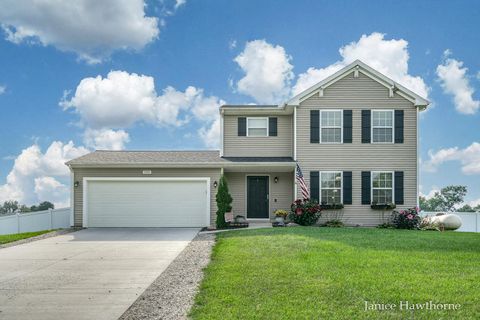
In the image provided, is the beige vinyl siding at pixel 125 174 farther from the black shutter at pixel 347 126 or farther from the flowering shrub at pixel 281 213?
the black shutter at pixel 347 126

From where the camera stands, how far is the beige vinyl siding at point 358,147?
17.1 m

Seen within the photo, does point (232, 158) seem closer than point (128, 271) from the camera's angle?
No

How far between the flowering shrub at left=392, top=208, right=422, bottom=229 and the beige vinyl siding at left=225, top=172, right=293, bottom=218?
464 cm

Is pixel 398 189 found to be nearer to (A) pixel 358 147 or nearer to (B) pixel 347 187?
(B) pixel 347 187

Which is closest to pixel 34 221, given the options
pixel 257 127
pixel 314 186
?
pixel 257 127

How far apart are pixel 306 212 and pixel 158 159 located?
22.8ft

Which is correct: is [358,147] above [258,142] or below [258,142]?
below

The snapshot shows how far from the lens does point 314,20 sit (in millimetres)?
14203

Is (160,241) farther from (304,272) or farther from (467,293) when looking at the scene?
(467,293)

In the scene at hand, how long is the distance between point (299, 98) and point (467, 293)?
40.7 feet

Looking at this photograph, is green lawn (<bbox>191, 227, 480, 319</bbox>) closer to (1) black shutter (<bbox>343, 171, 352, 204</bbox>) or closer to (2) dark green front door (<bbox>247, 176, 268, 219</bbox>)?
(1) black shutter (<bbox>343, 171, 352, 204</bbox>)

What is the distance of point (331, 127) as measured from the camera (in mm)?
17234

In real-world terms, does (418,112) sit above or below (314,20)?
below

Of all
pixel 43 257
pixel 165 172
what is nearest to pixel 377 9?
pixel 165 172
